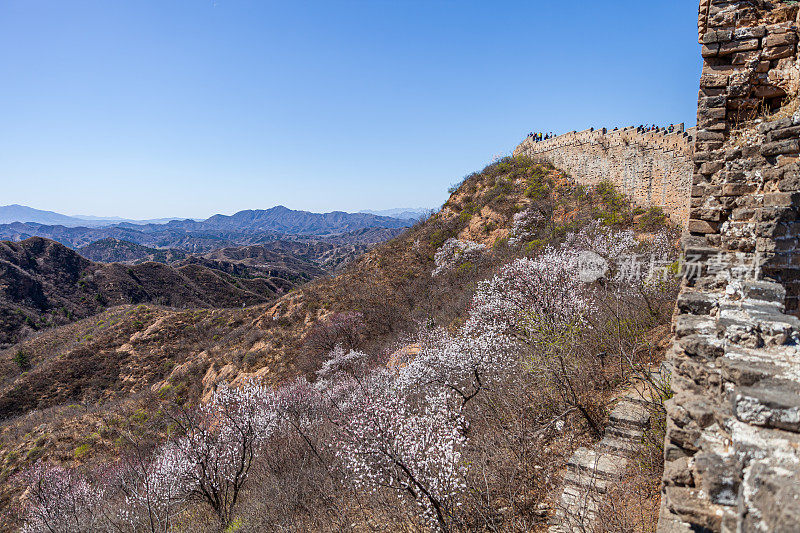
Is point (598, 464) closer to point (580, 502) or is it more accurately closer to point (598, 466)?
point (598, 466)

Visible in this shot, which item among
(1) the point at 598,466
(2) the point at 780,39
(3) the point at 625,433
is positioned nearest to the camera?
(2) the point at 780,39

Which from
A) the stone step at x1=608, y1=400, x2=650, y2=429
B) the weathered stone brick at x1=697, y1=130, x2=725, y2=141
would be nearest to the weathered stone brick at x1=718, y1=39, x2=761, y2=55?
the weathered stone brick at x1=697, y1=130, x2=725, y2=141

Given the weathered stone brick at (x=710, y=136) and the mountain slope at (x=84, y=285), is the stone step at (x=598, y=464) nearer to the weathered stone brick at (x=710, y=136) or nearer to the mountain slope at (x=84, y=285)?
the weathered stone brick at (x=710, y=136)

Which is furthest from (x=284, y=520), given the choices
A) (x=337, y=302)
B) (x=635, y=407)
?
(x=337, y=302)

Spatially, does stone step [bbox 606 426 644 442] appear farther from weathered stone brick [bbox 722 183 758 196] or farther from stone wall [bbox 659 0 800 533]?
weathered stone brick [bbox 722 183 758 196]

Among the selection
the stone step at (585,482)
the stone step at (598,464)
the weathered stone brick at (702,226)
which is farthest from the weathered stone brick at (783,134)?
the stone step at (585,482)

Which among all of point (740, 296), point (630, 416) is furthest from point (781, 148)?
point (630, 416)

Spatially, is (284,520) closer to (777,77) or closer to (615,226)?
(777,77)
